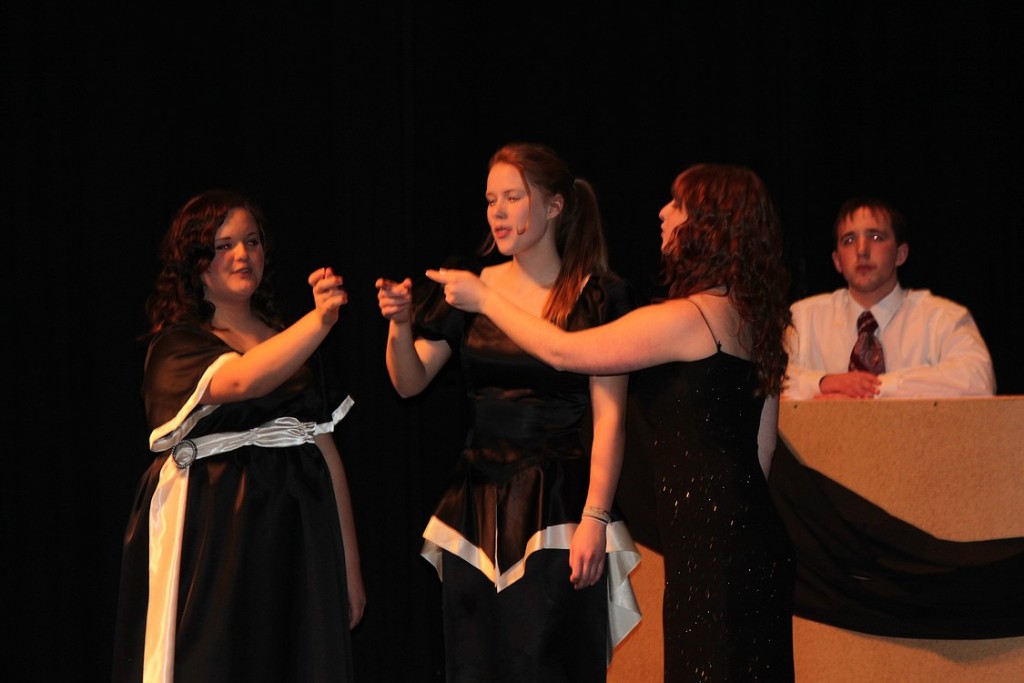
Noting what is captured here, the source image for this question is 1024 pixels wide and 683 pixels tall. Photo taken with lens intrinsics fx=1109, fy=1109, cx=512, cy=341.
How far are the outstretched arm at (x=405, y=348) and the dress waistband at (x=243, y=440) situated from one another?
0.87ft

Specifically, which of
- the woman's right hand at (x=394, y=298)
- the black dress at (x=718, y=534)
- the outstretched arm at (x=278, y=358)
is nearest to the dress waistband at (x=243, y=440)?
the outstretched arm at (x=278, y=358)

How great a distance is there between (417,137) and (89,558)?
1786 millimetres

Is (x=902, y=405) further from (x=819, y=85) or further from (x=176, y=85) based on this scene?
(x=176, y=85)

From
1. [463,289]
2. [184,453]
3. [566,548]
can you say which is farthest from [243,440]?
[566,548]

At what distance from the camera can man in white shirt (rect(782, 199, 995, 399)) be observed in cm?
424

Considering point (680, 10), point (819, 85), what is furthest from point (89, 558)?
point (819, 85)

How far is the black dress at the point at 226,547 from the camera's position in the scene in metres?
2.35

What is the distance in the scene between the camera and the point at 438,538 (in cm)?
229

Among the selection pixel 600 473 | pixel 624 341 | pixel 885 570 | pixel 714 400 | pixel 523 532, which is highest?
pixel 624 341

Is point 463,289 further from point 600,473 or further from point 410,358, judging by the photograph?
point 600,473

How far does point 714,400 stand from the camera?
2.21 m

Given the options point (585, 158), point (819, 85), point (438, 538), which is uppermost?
point (819, 85)

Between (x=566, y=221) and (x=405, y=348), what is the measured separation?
0.45 m

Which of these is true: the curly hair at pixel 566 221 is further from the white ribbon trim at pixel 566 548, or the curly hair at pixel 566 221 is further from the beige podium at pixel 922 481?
the beige podium at pixel 922 481
